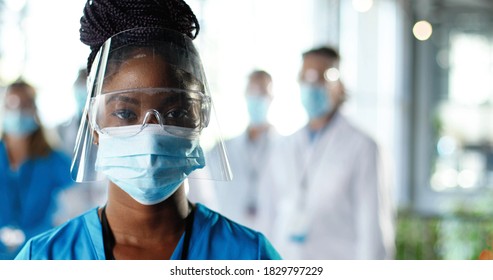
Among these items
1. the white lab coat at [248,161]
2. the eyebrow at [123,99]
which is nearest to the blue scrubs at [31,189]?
the white lab coat at [248,161]

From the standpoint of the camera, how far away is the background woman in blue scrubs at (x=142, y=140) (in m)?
1.15

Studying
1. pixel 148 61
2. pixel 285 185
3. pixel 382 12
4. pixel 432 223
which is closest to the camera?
pixel 148 61

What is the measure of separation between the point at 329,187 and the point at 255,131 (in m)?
1.42

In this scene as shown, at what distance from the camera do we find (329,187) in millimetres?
3037

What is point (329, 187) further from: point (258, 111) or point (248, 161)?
point (258, 111)

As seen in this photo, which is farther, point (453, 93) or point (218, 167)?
point (453, 93)

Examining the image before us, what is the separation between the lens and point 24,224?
2.96 m

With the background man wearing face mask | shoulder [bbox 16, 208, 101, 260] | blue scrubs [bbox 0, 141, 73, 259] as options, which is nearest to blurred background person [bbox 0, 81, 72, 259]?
blue scrubs [bbox 0, 141, 73, 259]

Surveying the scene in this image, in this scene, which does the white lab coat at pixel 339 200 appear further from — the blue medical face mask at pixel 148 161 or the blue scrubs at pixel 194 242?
the blue medical face mask at pixel 148 161

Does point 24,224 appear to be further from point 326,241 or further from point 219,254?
point 219,254

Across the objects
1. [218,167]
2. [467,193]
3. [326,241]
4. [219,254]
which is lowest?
[467,193]

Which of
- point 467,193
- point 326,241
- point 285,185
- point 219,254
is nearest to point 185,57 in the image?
point 219,254

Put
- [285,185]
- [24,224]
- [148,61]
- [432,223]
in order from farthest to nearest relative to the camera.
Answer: [432,223]
[285,185]
[24,224]
[148,61]

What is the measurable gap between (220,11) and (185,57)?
14.8 ft
